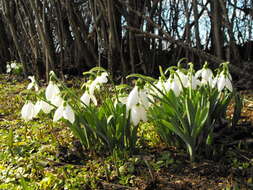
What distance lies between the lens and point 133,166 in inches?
63.9

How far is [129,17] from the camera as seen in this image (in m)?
3.93

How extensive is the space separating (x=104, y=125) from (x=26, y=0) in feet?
13.3

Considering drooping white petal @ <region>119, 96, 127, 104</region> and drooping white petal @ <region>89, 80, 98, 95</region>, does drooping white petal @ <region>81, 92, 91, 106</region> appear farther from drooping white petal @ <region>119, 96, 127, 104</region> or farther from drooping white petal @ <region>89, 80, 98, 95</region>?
drooping white petal @ <region>119, 96, 127, 104</region>

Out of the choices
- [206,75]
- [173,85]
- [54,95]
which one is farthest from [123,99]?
[206,75]

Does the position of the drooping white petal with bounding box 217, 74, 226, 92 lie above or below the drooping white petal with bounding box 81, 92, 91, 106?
above

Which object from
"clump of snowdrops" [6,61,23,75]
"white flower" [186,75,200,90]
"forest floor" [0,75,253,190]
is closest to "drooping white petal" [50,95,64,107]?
"forest floor" [0,75,253,190]

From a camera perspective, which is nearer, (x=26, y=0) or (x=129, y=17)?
(x=129, y=17)

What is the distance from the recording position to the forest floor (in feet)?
4.91

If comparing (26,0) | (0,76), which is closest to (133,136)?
(26,0)

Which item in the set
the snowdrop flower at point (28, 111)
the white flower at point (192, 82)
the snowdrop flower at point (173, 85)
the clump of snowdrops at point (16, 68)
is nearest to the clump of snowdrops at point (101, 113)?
the snowdrop flower at point (28, 111)

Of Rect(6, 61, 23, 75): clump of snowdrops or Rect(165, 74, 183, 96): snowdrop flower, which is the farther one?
Rect(6, 61, 23, 75): clump of snowdrops

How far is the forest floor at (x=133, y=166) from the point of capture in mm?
1496

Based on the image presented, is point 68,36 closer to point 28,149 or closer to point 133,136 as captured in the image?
point 28,149

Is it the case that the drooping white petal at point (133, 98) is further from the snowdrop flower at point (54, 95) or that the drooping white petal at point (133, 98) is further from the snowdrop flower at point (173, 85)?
the snowdrop flower at point (54, 95)
